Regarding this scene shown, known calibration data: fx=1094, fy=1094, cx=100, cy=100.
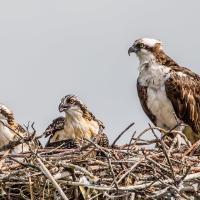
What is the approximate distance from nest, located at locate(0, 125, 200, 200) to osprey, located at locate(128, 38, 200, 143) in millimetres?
3323

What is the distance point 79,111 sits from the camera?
16.0 metres

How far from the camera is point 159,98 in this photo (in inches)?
631

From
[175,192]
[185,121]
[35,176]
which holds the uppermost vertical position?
[185,121]

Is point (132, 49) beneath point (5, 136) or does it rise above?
above

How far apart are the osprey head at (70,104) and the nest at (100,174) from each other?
3.11 meters

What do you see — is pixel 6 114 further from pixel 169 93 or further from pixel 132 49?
pixel 169 93

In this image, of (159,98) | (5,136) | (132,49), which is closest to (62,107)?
(5,136)

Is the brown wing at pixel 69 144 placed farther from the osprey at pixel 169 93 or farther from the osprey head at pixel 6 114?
the osprey at pixel 169 93

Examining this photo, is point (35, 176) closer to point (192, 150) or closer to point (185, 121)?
point (192, 150)

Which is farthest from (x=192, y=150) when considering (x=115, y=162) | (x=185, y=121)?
(x=185, y=121)

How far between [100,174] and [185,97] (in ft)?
13.5

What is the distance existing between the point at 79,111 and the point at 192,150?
3.22 meters

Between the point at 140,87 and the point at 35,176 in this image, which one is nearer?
the point at 35,176

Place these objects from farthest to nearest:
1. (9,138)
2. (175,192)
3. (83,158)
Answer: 1. (9,138)
2. (83,158)
3. (175,192)
